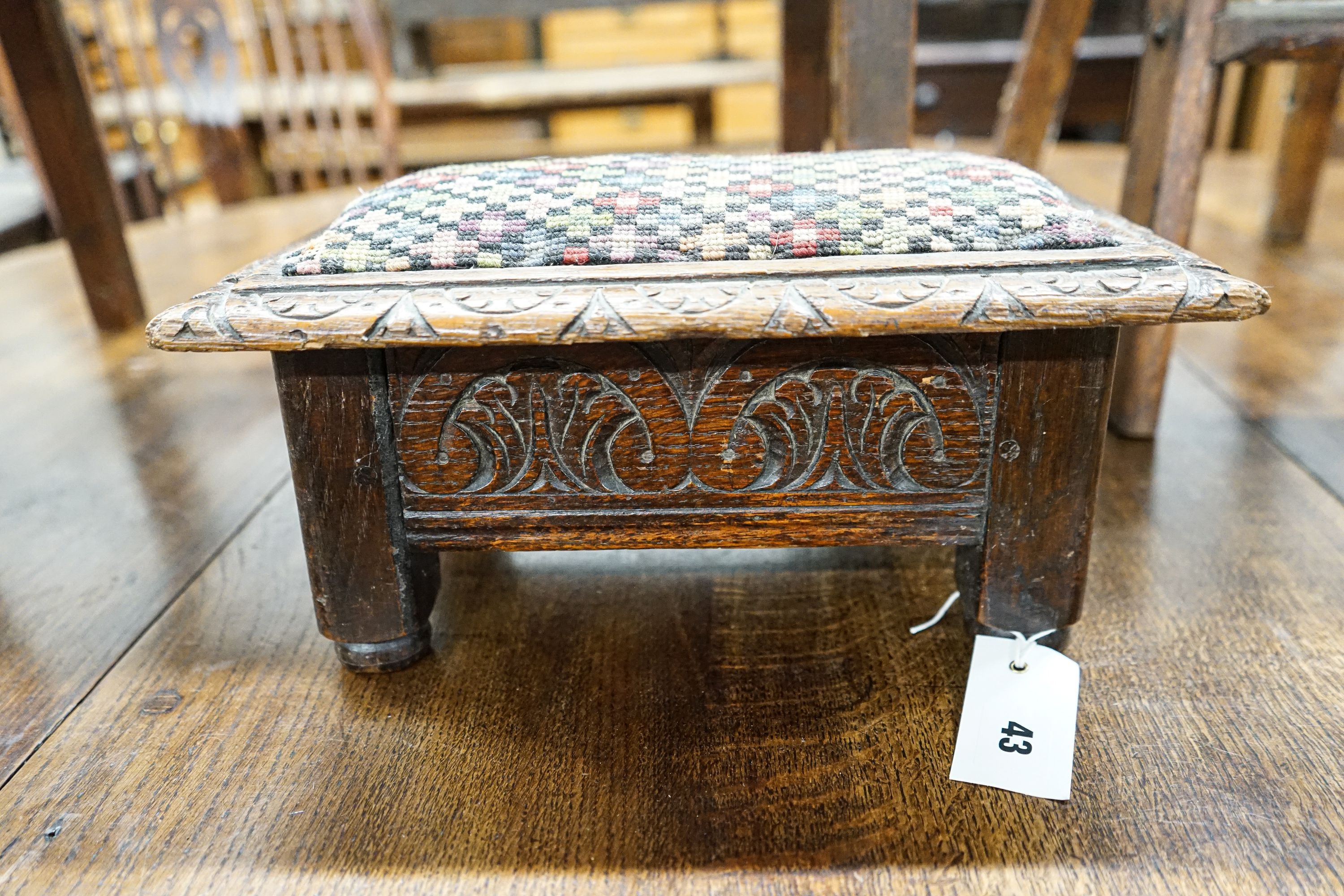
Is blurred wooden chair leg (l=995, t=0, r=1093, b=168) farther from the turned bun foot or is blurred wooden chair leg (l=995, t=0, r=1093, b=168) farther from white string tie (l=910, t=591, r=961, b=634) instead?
the turned bun foot

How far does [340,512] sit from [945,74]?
10.1 feet

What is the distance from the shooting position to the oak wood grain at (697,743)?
0.58m

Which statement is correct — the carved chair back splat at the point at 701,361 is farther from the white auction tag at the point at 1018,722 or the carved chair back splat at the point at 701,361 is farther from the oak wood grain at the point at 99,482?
the oak wood grain at the point at 99,482

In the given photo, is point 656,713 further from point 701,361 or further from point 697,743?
point 701,361

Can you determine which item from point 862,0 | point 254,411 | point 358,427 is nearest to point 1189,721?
point 358,427

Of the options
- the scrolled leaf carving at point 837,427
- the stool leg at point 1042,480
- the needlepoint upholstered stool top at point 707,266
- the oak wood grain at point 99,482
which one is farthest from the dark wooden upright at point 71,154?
the stool leg at point 1042,480

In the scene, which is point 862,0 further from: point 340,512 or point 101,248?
point 101,248

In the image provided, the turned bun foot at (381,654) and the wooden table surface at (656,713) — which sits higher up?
the turned bun foot at (381,654)

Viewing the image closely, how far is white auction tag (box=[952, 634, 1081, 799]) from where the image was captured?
25.0 inches

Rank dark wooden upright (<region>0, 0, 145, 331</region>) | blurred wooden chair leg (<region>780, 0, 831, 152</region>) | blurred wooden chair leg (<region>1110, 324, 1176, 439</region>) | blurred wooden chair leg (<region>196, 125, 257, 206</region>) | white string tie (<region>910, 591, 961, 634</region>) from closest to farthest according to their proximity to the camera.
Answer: white string tie (<region>910, 591, 961, 634</region>) → blurred wooden chair leg (<region>1110, 324, 1176, 439</region>) → dark wooden upright (<region>0, 0, 145, 331</region>) → blurred wooden chair leg (<region>780, 0, 831, 152</region>) → blurred wooden chair leg (<region>196, 125, 257, 206</region>)

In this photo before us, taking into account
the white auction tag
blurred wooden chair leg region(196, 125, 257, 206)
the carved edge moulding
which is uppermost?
the carved edge moulding

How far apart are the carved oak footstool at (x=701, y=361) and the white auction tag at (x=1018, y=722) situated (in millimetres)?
42

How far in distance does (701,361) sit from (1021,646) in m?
0.32

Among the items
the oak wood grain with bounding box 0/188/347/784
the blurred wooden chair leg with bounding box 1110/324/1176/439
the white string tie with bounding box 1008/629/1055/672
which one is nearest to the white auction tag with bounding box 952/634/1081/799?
the white string tie with bounding box 1008/629/1055/672
